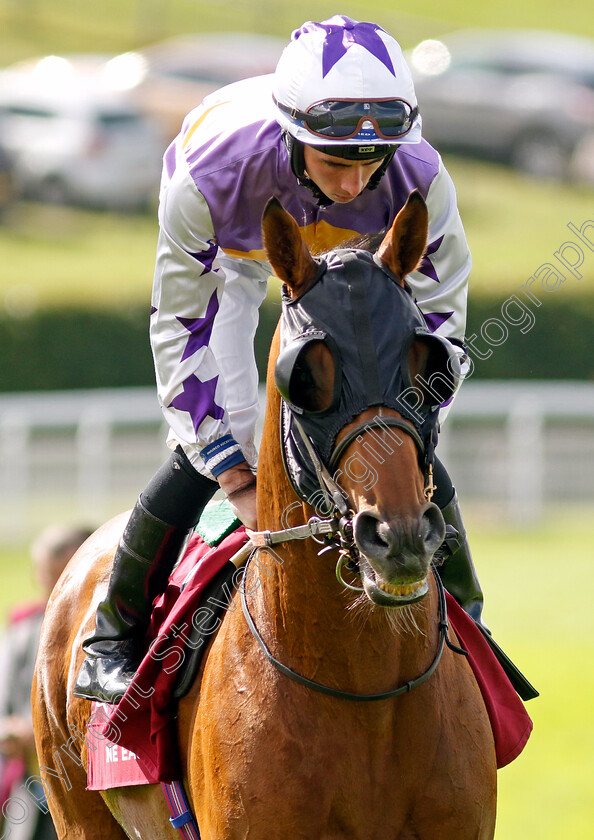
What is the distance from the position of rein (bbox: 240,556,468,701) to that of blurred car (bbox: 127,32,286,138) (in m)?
23.3

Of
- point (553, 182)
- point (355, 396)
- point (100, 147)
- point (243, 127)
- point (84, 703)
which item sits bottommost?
point (553, 182)

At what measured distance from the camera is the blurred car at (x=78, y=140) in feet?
82.5

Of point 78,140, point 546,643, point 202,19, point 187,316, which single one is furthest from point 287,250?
point 202,19

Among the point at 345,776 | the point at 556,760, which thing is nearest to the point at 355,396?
the point at 345,776

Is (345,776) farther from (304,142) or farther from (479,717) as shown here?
(304,142)

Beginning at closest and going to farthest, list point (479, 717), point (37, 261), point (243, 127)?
1. point (479, 717)
2. point (243, 127)
3. point (37, 261)

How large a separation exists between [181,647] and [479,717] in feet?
2.81

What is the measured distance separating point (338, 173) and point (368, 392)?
Result: 0.79 metres

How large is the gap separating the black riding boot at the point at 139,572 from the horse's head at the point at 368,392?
0.98m

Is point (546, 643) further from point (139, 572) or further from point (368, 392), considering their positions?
point (368, 392)

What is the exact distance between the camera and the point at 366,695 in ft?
10.4

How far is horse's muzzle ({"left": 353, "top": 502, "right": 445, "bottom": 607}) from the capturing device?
8.79 feet

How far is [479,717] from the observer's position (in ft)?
11.2

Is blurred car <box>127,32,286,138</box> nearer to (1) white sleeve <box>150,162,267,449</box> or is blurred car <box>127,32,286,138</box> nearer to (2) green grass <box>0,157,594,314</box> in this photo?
(2) green grass <box>0,157,594,314</box>
